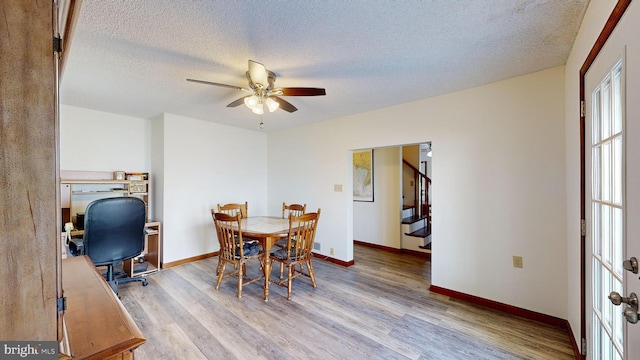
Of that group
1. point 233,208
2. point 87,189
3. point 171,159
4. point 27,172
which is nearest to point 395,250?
point 233,208

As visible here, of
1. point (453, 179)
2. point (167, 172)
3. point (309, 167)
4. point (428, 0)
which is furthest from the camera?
point (309, 167)

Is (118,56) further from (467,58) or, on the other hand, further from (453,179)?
(453,179)

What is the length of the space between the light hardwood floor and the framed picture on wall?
201cm

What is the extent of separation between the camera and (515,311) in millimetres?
2393

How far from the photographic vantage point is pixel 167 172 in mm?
3654

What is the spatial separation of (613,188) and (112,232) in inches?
155

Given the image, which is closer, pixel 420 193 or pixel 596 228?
pixel 596 228

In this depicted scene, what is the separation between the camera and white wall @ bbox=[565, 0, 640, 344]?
1495 millimetres

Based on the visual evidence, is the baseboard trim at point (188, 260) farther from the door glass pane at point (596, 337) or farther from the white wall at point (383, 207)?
the door glass pane at point (596, 337)

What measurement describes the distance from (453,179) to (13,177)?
3.14 m

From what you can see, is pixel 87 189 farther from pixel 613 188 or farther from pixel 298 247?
pixel 613 188

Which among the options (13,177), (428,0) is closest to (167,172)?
(13,177)

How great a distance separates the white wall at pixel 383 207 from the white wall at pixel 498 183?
1.37m

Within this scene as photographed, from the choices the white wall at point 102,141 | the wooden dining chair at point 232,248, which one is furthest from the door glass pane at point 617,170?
the white wall at point 102,141
